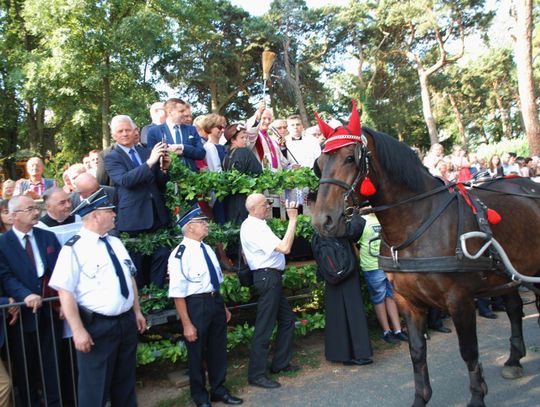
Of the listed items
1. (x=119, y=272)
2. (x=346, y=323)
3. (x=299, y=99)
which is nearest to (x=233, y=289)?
(x=346, y=323)

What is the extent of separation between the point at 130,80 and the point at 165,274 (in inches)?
724

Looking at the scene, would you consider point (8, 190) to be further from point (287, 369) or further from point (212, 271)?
point (287, 369)

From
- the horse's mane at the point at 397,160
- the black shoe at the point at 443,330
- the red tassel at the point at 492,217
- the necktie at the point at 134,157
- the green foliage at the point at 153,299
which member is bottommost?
the black shoe at the point at 443,330

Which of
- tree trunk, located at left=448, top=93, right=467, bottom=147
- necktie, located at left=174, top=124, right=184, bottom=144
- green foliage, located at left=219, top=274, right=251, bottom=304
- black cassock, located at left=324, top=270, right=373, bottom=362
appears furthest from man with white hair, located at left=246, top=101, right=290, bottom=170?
tree trunk, located at left=448, top=93, right=467, bottom=147

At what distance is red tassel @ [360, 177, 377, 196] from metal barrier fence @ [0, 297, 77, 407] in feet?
9.24

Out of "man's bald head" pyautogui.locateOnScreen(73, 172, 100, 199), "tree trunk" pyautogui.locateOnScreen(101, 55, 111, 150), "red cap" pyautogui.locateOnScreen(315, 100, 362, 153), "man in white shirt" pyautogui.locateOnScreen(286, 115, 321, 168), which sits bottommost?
"red cap" pyautogui.locateOnScreen(315, 100, 362, 153)

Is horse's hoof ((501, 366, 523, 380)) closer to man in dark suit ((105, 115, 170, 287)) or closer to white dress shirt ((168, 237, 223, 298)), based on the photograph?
white dress shirt ((168, 237, 223, 298))

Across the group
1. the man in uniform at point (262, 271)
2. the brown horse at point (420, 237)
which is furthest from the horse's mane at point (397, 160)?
the man in uniform at point (262, 271)

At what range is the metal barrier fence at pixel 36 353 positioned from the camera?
405 centimetres

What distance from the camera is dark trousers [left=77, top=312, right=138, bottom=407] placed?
3412 millimetres

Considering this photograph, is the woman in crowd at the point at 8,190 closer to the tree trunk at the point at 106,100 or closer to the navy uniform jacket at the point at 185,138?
the navy uniform jacket at the point at 185,138

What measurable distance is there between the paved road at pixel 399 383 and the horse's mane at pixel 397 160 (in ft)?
6.88

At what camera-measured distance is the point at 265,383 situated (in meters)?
4.83

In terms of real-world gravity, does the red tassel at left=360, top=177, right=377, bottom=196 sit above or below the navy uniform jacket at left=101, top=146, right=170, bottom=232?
below
